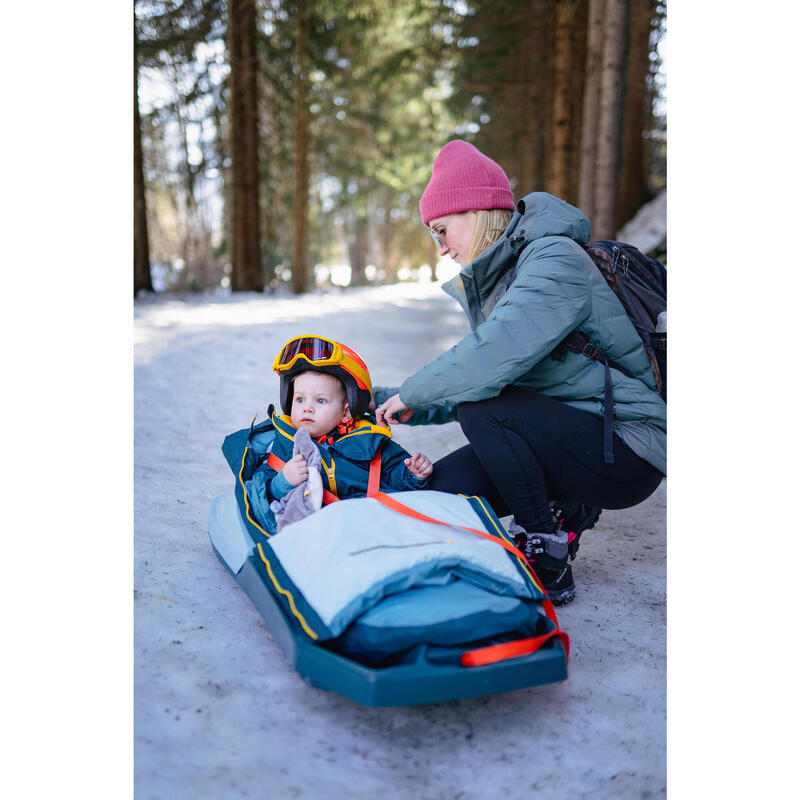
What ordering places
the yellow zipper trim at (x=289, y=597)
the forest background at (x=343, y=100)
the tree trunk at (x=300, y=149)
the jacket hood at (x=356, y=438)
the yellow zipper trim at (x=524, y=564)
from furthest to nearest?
the tree trunk at (x=300, y=149) < the forest background at (x=343, y=100) < the jacket hood at (x=356, y=438) < the yellow zipper trim at (x=524, y=564) < the yellow zipper trim at (x=289, y=597)

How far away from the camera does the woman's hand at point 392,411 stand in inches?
105

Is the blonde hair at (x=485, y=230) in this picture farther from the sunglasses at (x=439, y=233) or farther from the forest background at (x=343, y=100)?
the forest background at (x=343, y=100)

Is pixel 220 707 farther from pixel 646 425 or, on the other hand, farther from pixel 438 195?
pixel 438 195

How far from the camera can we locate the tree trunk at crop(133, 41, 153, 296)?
10.6 meters

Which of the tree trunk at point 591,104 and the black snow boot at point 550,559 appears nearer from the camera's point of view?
the black snow boot at point 550,559

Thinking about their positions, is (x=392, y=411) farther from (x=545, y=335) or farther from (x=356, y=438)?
(x=545, y=335)

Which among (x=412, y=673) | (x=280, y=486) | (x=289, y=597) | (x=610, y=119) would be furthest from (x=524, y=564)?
(x=610, y=119)

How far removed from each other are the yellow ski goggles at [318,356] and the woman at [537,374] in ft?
0.87

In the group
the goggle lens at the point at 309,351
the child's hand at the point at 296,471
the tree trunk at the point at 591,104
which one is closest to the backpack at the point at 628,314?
the goggle lens at the point at 309,351

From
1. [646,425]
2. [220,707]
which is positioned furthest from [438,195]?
[220,707]

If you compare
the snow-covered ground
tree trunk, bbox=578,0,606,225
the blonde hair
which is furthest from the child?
tree trunk, bbox=578,0,606,225

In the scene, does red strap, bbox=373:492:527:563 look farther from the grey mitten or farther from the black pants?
the black pants

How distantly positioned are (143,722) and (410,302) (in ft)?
42.9

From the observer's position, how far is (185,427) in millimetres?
4910
